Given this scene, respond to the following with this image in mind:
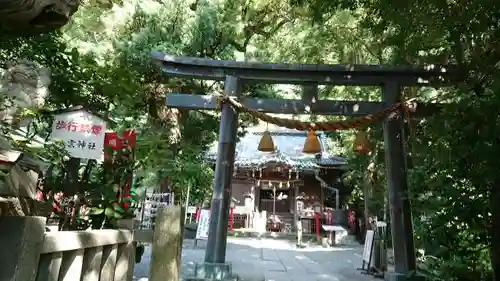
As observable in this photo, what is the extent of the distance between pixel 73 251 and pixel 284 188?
Answer: 1851 cm

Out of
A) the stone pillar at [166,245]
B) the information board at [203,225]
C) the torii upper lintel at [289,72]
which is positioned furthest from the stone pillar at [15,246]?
the information board at [203,225]

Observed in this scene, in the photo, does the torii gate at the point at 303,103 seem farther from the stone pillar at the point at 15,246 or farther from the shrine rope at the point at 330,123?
the stone pillar at the point at 15,246

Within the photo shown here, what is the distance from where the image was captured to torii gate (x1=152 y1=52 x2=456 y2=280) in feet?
22.7

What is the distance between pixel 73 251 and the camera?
240cm

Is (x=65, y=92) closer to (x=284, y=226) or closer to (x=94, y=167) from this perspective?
(x=94, y=167)

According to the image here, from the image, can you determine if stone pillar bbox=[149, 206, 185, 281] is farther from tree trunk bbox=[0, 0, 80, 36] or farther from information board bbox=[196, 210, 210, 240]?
information board bbox=[196, 210, 210, 240]

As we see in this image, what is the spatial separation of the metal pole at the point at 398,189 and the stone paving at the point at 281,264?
196 cm

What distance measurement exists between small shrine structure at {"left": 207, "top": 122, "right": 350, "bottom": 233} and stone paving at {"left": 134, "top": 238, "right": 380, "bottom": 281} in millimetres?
5459

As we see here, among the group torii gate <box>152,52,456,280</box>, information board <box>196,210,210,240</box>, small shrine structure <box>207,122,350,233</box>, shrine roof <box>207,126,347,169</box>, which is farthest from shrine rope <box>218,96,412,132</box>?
small shrine structure <box>207,122,350,233</box>

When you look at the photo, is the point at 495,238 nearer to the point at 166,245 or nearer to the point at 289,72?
the point at 166,245

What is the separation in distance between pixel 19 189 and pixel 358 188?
1679cm

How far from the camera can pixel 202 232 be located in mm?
12703

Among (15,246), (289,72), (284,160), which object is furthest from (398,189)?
(284,160)

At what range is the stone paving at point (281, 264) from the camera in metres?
8.04
